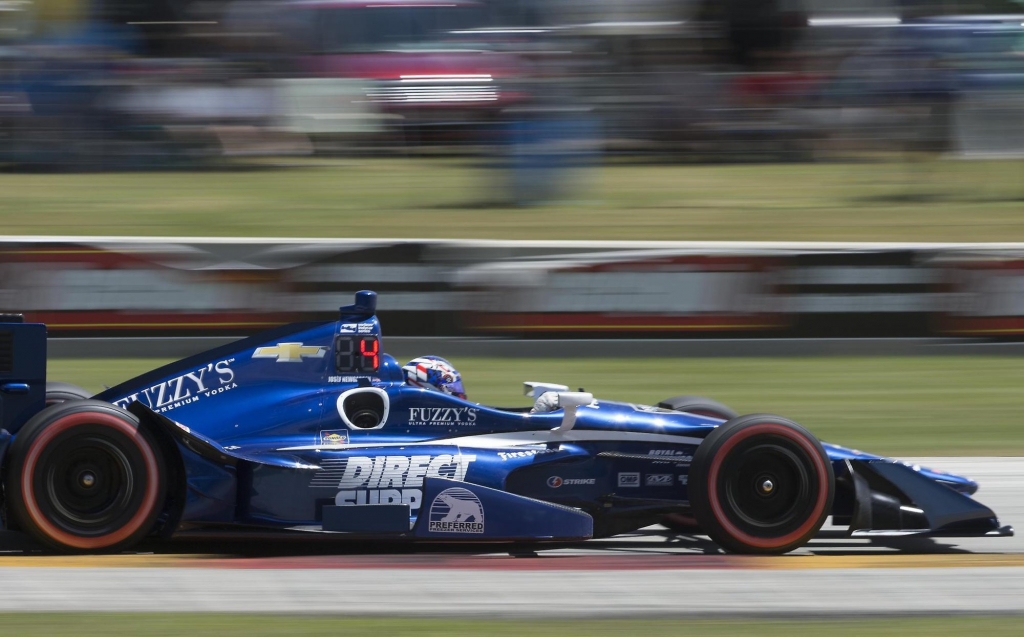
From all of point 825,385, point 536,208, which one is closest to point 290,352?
point 825,385

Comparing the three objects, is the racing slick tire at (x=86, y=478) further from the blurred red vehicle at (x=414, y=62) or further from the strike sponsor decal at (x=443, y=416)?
the blurred red vehicle at (x=414, y=62)

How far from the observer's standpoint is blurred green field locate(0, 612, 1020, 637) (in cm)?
466

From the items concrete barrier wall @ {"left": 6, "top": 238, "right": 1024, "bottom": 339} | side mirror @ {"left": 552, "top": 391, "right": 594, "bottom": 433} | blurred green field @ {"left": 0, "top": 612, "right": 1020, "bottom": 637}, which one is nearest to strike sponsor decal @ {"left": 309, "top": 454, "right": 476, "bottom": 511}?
Answer: side mirror @ {"left": 552, "top": 391, "right": 594, "bottom": 433}

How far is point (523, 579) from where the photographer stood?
5.62 meters

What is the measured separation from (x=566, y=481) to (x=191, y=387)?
1.78 metres

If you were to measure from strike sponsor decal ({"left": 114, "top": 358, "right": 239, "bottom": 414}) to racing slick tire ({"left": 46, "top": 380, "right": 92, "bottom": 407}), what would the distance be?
55cm

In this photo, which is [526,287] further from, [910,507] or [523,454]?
[910,507]

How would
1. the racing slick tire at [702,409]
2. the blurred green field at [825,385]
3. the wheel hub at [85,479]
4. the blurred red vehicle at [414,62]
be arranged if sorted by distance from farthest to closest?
1. the blurred red vehicle at [414,62]
2. the blurred green field at [825,385]
3. the racing slick tire at [702,409]
4. the wheel hub at [85,479]

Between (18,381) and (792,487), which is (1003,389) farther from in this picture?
(18,381)

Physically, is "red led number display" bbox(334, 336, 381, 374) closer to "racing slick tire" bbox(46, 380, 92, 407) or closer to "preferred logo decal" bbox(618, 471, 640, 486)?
"preferred logo decal" bbox(618, 471, 640, 486)

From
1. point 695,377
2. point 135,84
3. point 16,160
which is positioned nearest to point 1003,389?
point 695,377

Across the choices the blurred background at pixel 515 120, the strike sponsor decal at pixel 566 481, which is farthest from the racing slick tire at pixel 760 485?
the blurred background at pixel 515 120

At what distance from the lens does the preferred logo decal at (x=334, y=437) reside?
599cm

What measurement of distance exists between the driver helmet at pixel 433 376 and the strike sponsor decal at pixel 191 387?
83 cm
